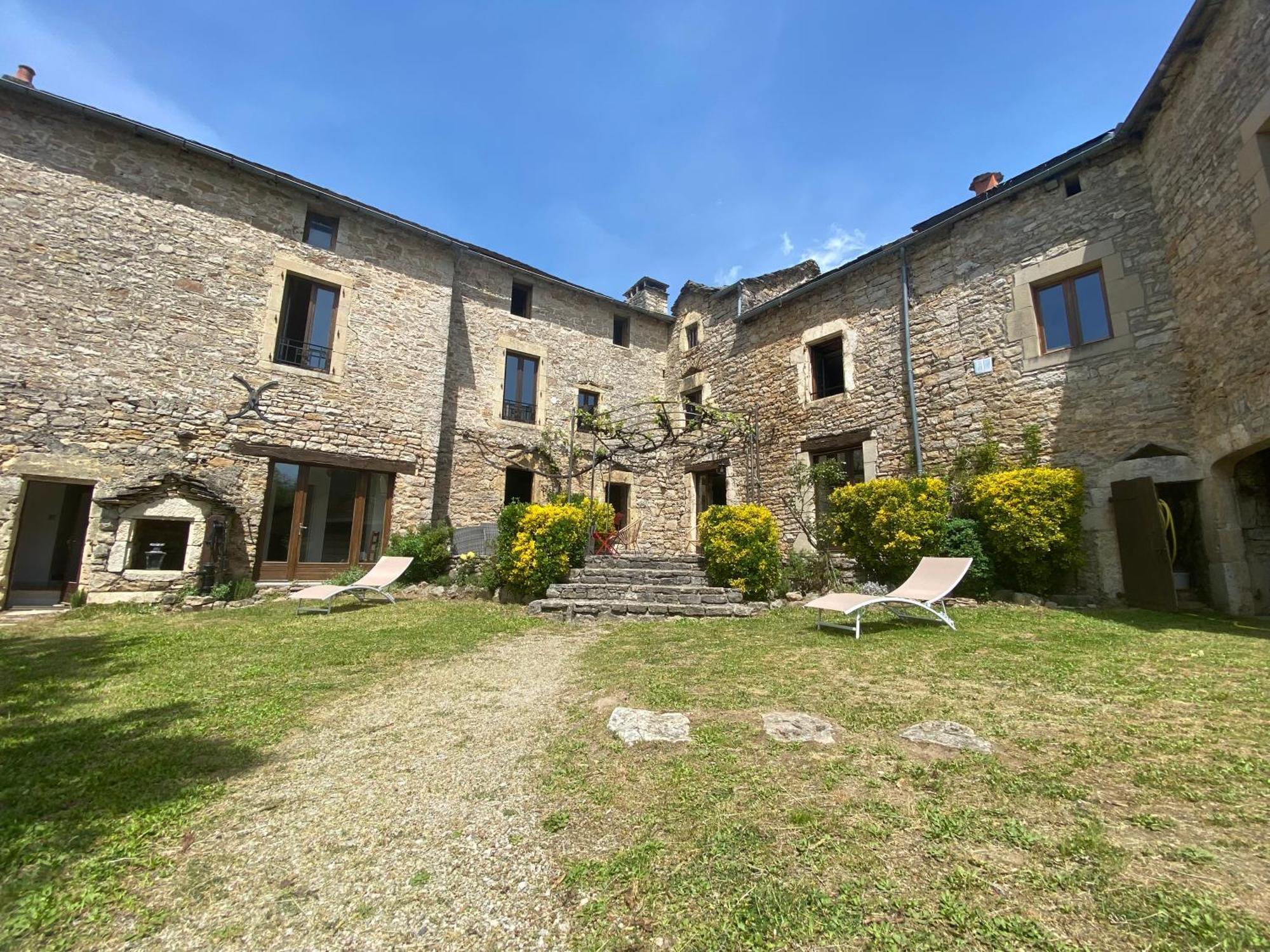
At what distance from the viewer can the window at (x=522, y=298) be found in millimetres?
12930

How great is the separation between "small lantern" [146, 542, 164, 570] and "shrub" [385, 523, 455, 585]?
3207mm

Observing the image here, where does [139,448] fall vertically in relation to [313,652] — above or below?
above

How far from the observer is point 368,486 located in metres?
10.2

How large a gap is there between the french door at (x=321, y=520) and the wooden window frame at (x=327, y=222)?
444 centimetres

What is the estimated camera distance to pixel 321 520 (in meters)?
9.73

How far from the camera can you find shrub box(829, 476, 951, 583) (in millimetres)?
7711

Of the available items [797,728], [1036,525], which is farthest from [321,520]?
[1036,525]

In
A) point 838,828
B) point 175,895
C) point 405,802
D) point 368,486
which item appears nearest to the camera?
point 175,895

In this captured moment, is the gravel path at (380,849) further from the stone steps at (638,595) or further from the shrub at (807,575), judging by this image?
the shrub at (807,575)

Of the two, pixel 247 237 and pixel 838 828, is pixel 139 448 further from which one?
pixel 838 828

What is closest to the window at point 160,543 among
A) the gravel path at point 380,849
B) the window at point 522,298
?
the gravel path at point 380,849

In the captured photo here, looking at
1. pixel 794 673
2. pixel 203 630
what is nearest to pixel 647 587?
pixel 794 673

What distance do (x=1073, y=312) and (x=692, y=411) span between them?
7730 millimetres

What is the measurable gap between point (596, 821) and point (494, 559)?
7.26 m
